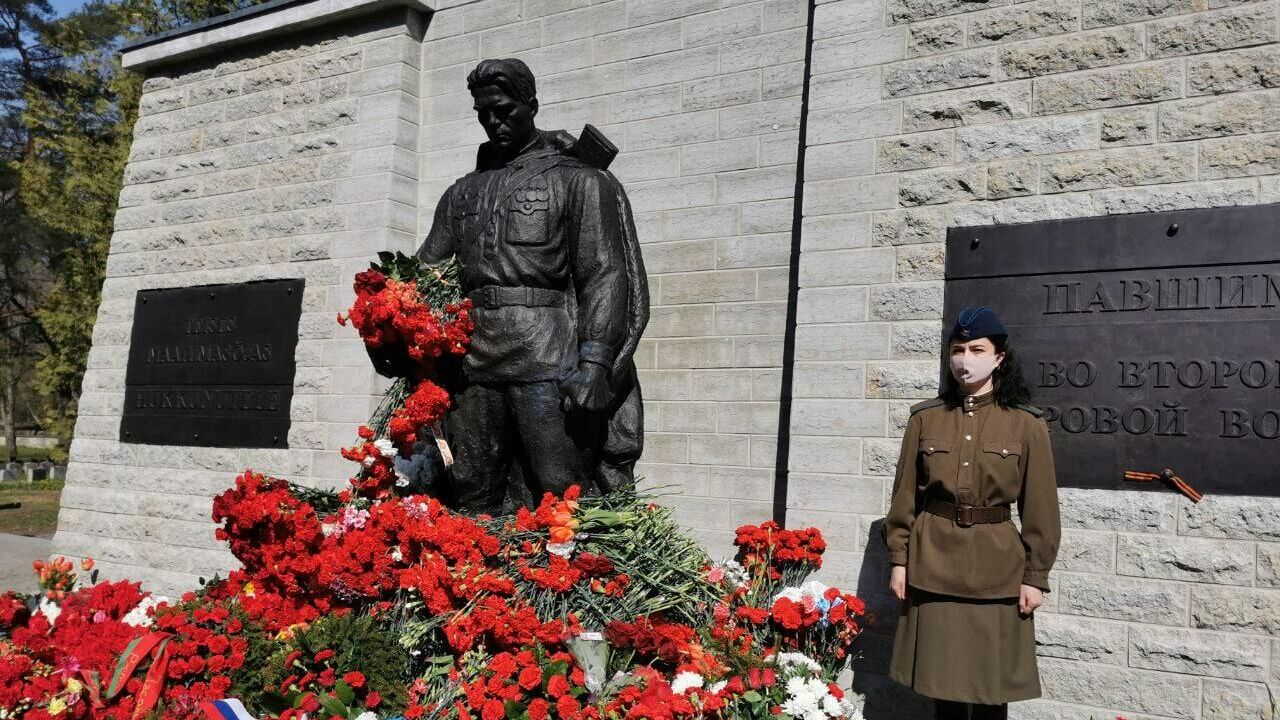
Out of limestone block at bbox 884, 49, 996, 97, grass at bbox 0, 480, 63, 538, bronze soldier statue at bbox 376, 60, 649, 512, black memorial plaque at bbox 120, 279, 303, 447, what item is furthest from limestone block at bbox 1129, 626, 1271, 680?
grass at bbox 0, 480, 63, 538

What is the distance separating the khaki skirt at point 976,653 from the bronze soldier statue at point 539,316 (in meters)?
1.30

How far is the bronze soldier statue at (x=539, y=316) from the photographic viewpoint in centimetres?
362

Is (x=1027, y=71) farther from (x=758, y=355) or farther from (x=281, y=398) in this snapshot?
(x=281, y=398)

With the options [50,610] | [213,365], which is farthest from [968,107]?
[213,365]

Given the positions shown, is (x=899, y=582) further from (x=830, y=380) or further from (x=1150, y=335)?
(x=1150, y=335)

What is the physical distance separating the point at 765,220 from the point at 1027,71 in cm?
155

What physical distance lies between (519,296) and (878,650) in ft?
7.38

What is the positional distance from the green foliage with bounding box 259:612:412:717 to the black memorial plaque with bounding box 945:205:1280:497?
108 inches

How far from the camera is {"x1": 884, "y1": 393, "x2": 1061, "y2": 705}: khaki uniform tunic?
10.1 ft

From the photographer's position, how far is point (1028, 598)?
305 cm

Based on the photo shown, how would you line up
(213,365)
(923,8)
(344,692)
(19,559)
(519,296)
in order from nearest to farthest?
(344,692)
(519,296)
(923,8)
(213,365)
(19,559)

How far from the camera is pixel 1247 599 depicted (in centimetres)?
361

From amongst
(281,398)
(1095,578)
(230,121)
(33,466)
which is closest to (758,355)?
(1095,578)

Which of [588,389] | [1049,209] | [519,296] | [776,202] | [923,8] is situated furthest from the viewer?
[776,202]
